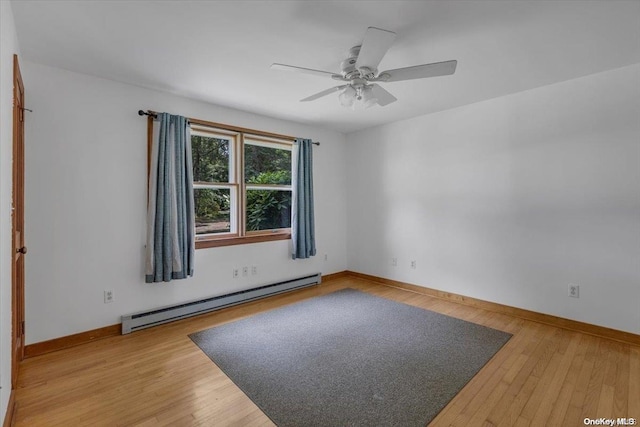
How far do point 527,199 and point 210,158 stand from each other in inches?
144

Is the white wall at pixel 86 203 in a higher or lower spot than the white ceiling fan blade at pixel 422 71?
lower

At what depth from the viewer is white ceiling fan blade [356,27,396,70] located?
1646 mm

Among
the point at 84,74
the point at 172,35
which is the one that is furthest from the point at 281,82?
the point at 84,74

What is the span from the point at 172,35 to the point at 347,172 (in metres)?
3.43

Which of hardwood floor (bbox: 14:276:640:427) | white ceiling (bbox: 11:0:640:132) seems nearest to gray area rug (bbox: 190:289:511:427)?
hardwood floor (bbox: 14:276:640:427)

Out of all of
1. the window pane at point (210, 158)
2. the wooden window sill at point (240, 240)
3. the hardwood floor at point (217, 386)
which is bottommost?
the hardwood floor at point (217, 386)

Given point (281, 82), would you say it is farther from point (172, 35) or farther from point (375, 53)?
point (375, 53)

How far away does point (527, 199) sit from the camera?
319 centimetres

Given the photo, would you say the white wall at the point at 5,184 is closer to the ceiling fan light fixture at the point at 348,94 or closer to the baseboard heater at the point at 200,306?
the baseboard heater at the point at 200,306

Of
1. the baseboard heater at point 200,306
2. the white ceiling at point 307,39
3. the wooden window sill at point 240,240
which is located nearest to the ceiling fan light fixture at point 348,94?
the white ceiling at point 307,39

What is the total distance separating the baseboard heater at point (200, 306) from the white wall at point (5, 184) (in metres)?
1.18

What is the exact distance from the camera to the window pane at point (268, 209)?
158 inches

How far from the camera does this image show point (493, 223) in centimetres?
345

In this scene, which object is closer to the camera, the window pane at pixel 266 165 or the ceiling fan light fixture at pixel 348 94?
the ceiling fan light fixture at pixel 348 94
